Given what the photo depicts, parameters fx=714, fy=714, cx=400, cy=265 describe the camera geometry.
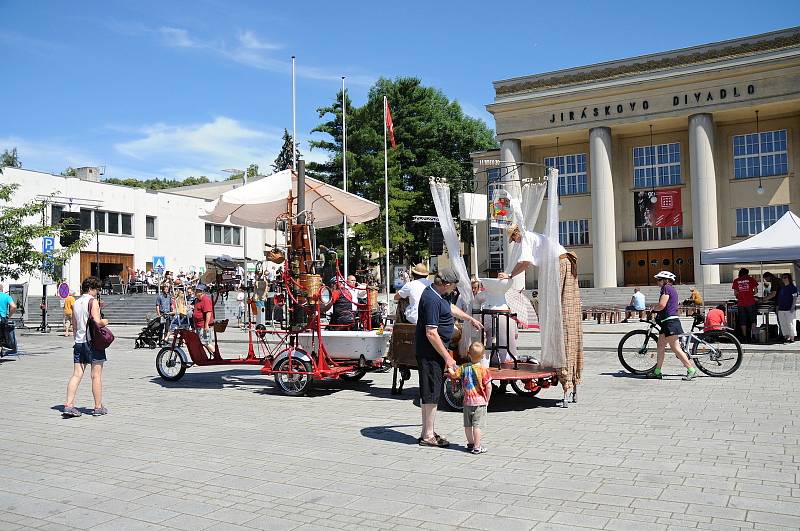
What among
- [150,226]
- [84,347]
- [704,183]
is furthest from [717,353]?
[150,226]

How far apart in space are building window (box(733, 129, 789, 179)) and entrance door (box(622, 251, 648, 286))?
7.73 metres

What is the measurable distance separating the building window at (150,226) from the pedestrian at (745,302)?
45.2 m

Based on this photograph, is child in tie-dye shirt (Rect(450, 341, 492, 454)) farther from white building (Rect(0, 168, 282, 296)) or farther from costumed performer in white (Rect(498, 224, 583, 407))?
white building (Rect(0, 168, 282, 296))

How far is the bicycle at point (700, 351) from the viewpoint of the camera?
40.9ft

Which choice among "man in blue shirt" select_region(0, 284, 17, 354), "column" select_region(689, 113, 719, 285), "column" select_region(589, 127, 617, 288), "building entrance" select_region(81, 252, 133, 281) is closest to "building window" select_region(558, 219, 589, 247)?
"column" select_region(589, 127, 617, 288)

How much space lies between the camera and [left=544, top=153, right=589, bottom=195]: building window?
49.6 m

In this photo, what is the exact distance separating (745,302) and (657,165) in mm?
31129

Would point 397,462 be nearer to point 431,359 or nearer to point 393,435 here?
point 431,359

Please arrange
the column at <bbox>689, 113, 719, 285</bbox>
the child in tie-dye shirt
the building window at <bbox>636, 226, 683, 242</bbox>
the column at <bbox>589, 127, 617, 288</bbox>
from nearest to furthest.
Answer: the child in tie-dye shirt
the column at <bbox>689, 113, 719, 285</bbox>
the column at <bbox>589, 127, 617, 288</bbox>
the building window at <bbox>636, 226, 683, 242</bbox>

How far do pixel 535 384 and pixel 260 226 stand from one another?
641 cm

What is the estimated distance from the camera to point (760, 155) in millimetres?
44406

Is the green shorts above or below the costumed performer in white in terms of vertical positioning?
below

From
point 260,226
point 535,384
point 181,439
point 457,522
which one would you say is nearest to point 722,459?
point 457,522

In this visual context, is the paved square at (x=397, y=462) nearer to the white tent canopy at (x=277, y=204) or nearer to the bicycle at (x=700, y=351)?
the bicycle at (x=700, y=351)
